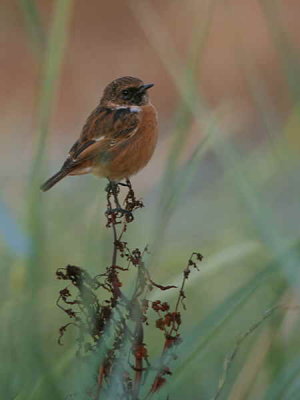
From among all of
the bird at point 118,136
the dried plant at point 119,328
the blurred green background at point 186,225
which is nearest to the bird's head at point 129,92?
the bird at point 118,136

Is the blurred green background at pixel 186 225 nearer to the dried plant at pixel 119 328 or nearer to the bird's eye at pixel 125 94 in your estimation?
the dried plant at pixel 119 328

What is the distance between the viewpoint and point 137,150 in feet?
11.8

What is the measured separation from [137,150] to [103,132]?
0.13m

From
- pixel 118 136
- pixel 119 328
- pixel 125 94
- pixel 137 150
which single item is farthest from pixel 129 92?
pixel 119 328

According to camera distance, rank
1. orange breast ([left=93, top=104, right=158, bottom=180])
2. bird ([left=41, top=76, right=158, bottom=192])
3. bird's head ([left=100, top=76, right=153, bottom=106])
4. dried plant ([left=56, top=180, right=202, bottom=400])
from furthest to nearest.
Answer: bird's head ([left=100, top=76, right=153, bottom=106]), bird ([left=41, top=76, right=158, bottom=192]), orange breast ([left=93, top=104, right=158, bottom=180]), dried plant ([left=56, top=180, right=202, bottom=400])

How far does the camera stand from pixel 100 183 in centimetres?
313

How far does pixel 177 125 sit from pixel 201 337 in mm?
523

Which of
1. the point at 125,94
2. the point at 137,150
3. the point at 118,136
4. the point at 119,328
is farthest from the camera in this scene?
the point at 125,94

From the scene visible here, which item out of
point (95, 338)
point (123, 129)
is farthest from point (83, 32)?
point (95, 338)

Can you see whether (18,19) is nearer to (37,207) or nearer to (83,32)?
(37,207)

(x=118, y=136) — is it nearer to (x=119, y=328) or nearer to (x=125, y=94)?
(x=125, y=94)

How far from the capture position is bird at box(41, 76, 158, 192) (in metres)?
3.33

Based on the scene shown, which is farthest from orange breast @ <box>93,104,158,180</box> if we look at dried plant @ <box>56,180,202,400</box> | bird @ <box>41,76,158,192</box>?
dried plant @ <box>56,180,202,400</box>

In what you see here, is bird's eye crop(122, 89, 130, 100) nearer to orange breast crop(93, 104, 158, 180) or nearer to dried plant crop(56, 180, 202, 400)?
orange breast crop(93, 104, 158, 180)
